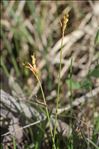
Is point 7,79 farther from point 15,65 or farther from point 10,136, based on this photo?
point 10,136

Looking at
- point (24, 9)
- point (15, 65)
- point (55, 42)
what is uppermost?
point (24, 9)

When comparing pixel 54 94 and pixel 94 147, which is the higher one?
pixel 54 94

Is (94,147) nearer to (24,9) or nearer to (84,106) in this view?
(84,106)

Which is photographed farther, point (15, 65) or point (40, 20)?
point (40, 20)

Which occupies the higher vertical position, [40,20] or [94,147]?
[40,20]

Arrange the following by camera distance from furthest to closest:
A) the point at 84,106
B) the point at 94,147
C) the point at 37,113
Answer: the point at 84,106
the point at 37,113
the point at 94,147

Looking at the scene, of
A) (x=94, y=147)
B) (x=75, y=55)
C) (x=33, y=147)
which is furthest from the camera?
(x=75, y=55)

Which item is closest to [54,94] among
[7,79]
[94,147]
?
[7,79]

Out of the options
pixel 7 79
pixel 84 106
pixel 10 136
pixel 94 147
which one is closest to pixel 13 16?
pixel 7 79

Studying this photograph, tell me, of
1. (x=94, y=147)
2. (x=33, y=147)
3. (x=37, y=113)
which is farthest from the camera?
(x=37, y=113)
